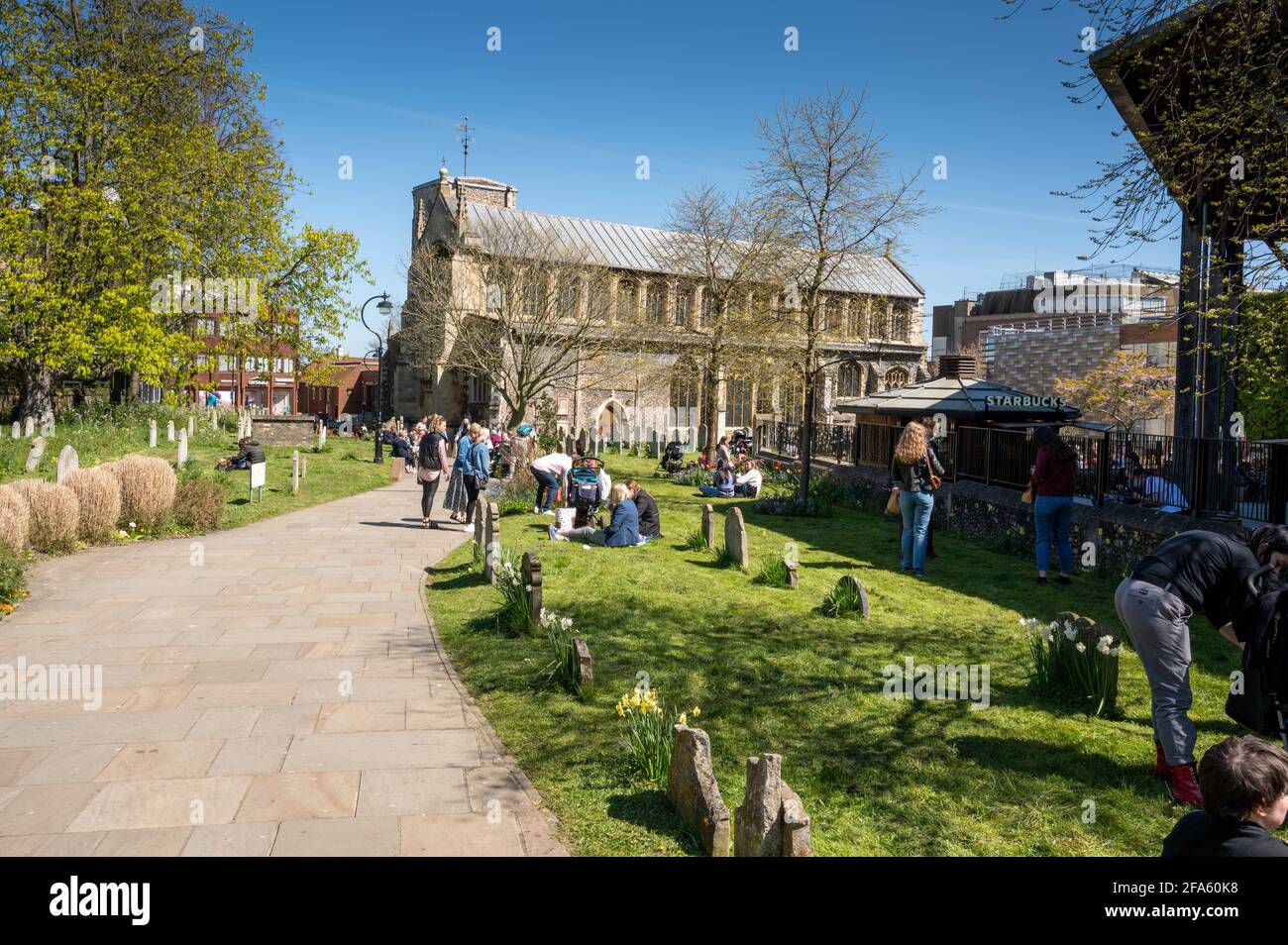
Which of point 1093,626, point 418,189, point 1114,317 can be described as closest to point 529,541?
point 1093,626

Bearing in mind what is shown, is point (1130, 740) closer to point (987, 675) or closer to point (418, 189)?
point (987, 675)

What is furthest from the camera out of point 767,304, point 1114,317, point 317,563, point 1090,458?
point 1114,317

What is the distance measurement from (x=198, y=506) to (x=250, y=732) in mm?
10538

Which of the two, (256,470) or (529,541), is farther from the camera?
(256,470)

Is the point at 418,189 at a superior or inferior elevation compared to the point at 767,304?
superior

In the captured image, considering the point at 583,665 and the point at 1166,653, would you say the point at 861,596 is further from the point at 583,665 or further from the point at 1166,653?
the point at 1166,653

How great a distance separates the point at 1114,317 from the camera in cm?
5216

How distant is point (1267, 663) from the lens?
483cm

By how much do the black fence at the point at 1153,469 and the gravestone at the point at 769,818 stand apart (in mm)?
9003

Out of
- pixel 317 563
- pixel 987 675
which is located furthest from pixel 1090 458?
pixel 317 563

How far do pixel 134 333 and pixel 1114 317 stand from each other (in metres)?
47.2

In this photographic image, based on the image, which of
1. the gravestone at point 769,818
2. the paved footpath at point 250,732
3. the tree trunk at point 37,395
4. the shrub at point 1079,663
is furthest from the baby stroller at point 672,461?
the gravestone at point 769,818
